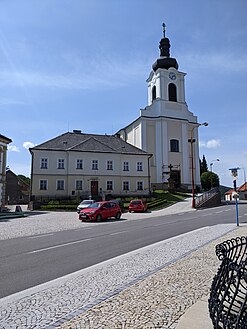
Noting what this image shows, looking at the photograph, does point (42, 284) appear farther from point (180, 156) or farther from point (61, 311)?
point (180, 156)

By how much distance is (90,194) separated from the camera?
44562 millimetres

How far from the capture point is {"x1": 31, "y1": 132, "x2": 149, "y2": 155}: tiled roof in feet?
150

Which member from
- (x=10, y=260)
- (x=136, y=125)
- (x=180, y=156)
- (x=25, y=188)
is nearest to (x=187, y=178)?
(x=180, y=156)

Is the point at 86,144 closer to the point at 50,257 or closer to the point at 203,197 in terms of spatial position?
the point at 203,197

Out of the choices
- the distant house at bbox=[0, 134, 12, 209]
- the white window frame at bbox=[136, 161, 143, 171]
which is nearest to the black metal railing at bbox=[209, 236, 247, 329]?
the distant house at bbox=[0, 134, 12, 209]

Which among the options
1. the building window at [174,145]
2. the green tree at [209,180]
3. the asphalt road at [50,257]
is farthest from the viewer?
the green tree at [209,180]

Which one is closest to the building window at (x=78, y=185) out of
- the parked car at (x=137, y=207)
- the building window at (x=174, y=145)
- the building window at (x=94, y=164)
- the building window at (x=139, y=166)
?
the building window at (x=94, y=164)

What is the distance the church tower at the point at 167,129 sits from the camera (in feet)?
184

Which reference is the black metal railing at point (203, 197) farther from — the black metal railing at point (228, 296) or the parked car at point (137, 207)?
the black metal railing at point (228, 296)

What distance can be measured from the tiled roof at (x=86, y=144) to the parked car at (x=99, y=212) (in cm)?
2122

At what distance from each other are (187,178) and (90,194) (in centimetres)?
2125

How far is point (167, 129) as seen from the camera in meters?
57.4

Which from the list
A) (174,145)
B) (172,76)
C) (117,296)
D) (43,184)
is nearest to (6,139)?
(43,184)

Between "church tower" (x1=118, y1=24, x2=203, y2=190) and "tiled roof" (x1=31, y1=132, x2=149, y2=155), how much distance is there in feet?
23.0
